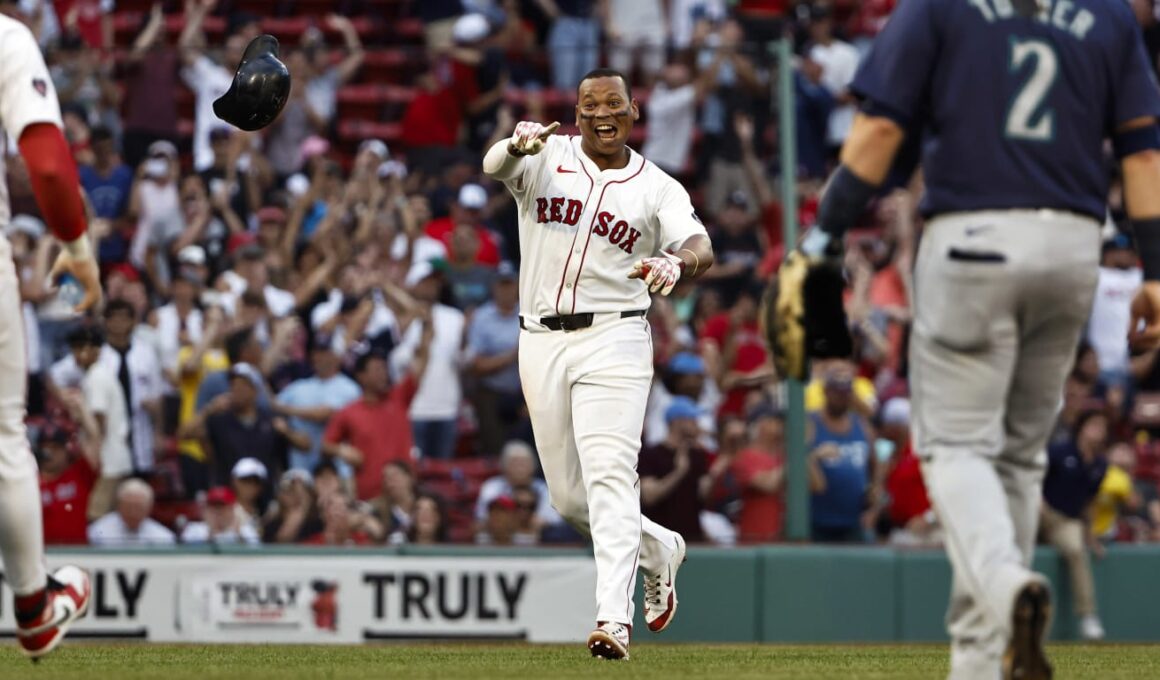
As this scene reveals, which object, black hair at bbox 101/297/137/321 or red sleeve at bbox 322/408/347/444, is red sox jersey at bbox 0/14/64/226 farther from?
black hair at bbox 101/297/137/321

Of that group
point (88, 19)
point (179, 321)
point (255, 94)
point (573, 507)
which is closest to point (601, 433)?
point (573, 507)

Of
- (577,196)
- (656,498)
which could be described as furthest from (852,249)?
(577,196)

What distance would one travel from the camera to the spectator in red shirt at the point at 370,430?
12.6 m

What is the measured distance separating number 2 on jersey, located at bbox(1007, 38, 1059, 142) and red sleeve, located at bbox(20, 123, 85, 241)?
8.82 ft

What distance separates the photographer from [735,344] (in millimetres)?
13867

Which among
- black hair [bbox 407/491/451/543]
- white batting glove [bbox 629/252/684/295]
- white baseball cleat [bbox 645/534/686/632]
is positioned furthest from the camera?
Answer: black hair [bbox 407/491/451/543]

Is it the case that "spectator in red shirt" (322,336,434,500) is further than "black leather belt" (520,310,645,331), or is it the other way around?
"spectator in red shirt" (322,336,434,500)

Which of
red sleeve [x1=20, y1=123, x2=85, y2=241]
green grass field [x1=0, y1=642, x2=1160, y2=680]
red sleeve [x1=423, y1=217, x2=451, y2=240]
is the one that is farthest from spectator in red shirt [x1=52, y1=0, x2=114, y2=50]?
red sleeve [x1=20, y1=123, x2=85, y2=241]

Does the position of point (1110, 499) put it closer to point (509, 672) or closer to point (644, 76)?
point (644, 76)

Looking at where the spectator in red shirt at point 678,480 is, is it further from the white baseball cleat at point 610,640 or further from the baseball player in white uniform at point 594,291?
the white baseball cleat at point 610,640

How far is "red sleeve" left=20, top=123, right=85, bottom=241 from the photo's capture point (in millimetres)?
5652

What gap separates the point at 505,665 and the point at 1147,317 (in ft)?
9.31

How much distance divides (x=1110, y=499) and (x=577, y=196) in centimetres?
673

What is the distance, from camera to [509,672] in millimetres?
6594
